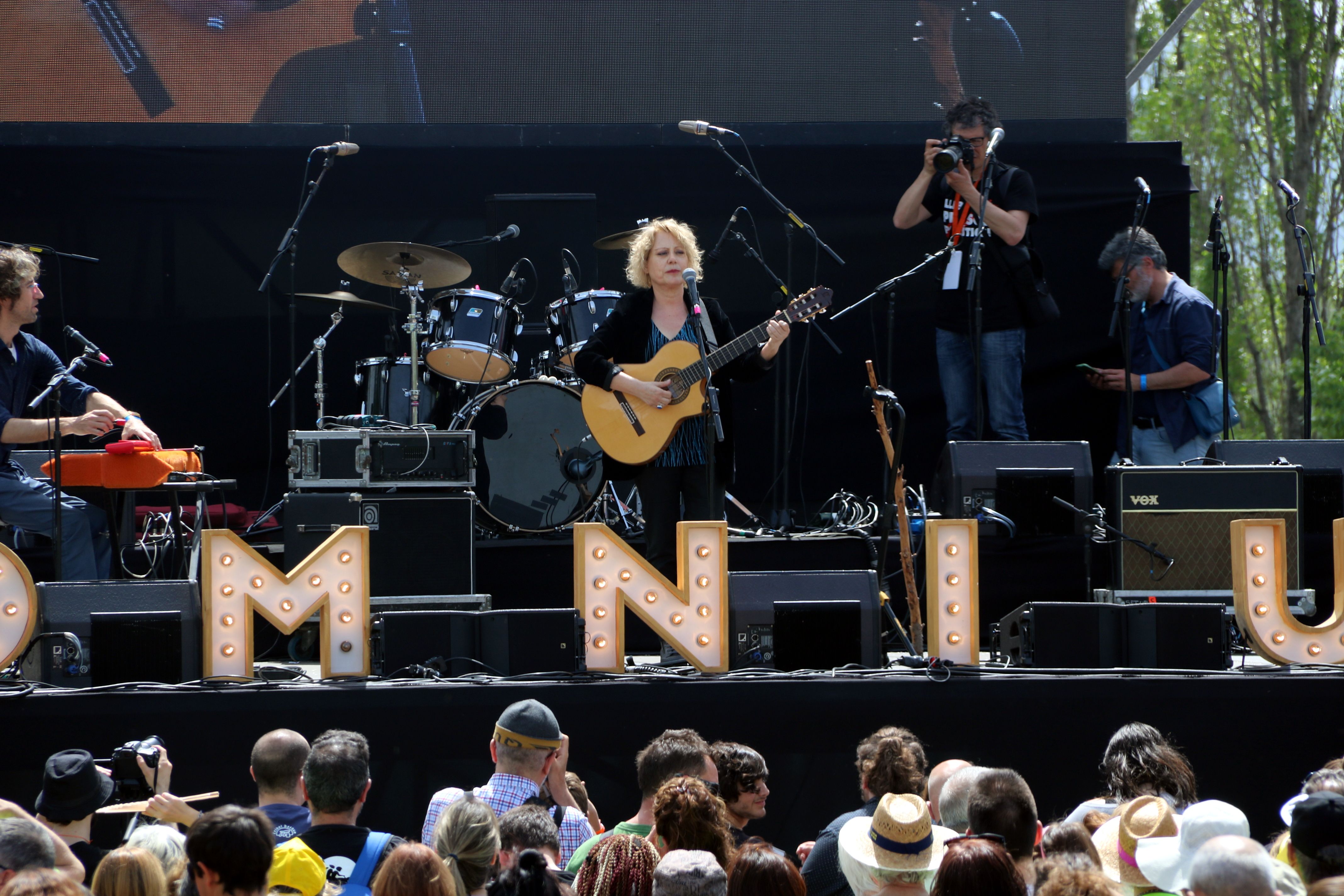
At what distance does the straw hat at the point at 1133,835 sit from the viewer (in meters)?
3.40

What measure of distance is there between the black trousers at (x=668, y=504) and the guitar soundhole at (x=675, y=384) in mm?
311

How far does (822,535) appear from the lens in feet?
23.9

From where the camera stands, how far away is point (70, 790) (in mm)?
3861

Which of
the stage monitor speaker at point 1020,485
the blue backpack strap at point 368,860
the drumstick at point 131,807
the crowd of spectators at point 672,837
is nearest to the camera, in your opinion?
the crowd of spectators at point 672,837

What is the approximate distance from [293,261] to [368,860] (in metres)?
4.72

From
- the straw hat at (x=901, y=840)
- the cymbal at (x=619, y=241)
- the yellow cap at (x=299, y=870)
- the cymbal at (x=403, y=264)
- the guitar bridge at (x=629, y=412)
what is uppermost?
the cymbal at (x=619, y=241)

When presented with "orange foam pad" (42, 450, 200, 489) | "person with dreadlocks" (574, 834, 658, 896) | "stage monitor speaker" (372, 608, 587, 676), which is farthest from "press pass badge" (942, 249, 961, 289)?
"person with dreadlocks" (574, 834, 658, 896)

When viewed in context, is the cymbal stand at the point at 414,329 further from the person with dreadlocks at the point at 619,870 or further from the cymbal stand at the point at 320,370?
the person with dreadlocks at the point at 619,870

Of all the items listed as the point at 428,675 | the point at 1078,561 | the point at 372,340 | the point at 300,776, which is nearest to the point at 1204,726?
the point at 1078,561

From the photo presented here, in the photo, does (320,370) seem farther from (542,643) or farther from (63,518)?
(542,643)

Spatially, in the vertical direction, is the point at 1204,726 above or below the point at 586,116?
below

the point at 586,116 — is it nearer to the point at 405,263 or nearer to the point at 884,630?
the point at 405,263

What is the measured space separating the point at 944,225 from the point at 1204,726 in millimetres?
3263

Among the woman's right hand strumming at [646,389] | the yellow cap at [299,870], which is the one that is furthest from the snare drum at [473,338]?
the yellow cap at [299,870]
